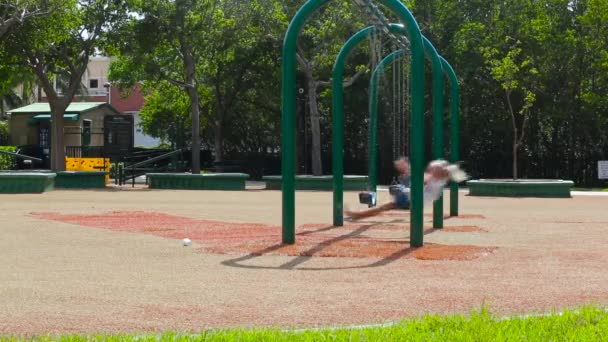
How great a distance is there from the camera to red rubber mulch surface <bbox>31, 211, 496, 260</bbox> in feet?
34.3

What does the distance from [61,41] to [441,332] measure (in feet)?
88.7

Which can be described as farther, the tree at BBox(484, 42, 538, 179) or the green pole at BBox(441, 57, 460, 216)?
the tree at BBox(484, 42, 538, 179)

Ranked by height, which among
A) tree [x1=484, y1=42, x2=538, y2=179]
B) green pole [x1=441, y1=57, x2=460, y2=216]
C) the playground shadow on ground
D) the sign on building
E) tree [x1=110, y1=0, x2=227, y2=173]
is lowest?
the playground shadow on ground

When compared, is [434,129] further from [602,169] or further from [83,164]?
[83,164]

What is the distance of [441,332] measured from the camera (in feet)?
19.0

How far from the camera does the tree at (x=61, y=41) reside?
2888cm

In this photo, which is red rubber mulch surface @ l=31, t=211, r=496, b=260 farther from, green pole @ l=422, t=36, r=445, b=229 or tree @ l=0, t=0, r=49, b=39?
tree @ l=0, t=0, r=49, b=39

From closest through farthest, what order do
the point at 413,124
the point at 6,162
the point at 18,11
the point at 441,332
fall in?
1. the point at 441,332
2. the point at 413,124
3. the point at 18,11
4. the point at 6,162

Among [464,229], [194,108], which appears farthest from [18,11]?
[464,229]

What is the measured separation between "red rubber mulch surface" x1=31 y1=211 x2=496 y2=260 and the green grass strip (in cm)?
386

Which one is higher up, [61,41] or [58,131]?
[61,41]

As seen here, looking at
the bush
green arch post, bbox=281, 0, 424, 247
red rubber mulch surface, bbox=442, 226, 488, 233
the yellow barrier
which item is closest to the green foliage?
the yellow barrier

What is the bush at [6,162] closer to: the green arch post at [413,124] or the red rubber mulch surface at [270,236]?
the red rubber mulch surface at [270,236]

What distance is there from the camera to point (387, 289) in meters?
7.88
